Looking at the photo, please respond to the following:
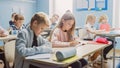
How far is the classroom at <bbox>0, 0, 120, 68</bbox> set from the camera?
5.54 ft

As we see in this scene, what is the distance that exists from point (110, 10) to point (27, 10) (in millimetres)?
2549

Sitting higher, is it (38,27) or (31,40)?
(38,27)

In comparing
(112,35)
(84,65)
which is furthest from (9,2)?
(84,65)

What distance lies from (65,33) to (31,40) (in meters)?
0.77

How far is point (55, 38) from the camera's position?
2.49 m

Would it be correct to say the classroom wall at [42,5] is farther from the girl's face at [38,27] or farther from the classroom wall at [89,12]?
the girl's face at [38,27]

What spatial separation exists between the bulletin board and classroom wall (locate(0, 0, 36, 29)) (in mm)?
1529

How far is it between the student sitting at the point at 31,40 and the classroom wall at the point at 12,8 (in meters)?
3.76

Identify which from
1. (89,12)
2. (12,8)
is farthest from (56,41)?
(89,12)

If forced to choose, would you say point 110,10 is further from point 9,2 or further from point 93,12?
point 9,2

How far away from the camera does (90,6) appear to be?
244 inches

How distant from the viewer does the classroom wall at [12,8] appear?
5.53m

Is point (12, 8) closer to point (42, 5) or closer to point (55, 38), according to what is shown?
point (42, 5)

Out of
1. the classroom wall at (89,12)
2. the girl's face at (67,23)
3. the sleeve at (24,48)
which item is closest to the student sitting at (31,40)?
the sleeve at (24,48)
